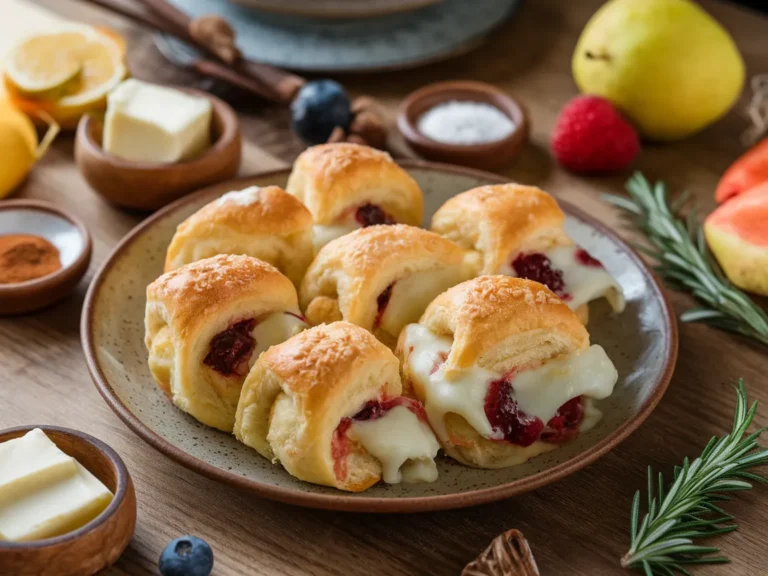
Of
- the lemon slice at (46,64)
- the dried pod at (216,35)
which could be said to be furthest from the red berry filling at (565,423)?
the lemon slice at (46,64)

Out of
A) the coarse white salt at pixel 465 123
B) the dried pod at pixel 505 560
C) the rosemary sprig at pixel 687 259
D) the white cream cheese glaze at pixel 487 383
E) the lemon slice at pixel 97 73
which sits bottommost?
the rosemary sprig at pixel 687 259

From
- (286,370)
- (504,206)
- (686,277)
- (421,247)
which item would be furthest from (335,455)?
(686,277)

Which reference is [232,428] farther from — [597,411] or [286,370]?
[597,411]

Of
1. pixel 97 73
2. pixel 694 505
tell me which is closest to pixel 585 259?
pixel 694 505

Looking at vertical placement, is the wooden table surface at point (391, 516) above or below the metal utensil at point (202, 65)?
below

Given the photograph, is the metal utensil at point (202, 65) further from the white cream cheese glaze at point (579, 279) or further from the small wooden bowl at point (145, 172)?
the white cream cheese glaze at point (579, 279)
